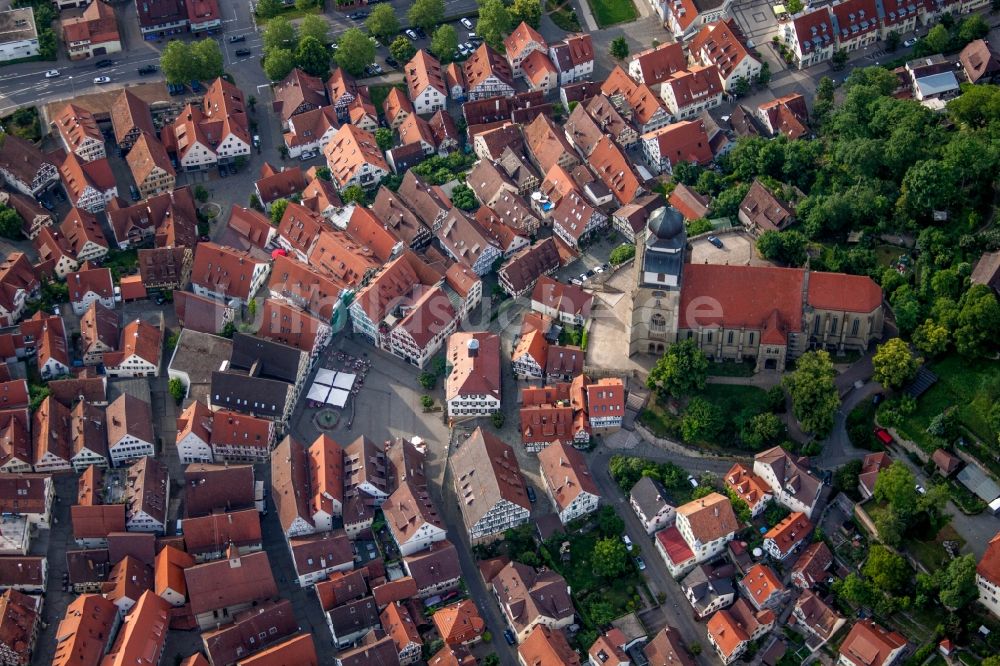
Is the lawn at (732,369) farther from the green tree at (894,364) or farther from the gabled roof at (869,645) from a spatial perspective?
the gabled roof at (869,645)

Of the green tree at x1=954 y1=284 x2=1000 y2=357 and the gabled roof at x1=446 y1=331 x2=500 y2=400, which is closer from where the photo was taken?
the green tree at x1=954 y1=284 x2=1000 y2=357

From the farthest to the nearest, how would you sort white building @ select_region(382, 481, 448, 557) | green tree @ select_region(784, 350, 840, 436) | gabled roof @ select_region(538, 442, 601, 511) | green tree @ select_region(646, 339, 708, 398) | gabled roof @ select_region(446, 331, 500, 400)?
gabled roof @ select_region(446, 331, 500, 400)
green tree @ select_region(646, 339, 708, 398)
green tree @ select_region(784, 350, 840, 436)
gabled roof @ select_region(538, 442, 601, 511)
white building @ select_region(382, 481, 448, 557)

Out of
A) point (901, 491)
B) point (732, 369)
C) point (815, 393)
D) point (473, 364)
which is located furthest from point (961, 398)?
point (473, 364)

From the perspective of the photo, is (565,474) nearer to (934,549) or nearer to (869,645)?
(869,645)

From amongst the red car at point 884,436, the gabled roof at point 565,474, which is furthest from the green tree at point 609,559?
the red car at point 884,436

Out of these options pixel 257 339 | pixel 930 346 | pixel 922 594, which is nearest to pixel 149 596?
pixel 257 339

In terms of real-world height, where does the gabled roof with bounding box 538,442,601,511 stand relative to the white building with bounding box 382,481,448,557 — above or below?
above

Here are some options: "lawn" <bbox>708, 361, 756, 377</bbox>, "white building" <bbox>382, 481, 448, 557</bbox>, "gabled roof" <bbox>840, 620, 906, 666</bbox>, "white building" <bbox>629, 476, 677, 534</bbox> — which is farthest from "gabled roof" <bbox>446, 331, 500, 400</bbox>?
"gabled roof" <bbox>840, 620, 906, 666</bbox>

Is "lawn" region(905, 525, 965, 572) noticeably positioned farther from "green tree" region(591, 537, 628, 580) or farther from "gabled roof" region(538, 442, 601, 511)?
"gabled roof" region(538, 442, 601, 511)
